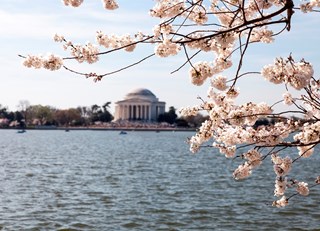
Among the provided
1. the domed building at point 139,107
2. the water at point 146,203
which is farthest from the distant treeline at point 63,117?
the water at point 146,203

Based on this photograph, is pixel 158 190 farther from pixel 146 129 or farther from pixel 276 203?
pixel 146 129

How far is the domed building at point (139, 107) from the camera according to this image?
153250mm

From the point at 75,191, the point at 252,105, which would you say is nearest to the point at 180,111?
the point at 252,105

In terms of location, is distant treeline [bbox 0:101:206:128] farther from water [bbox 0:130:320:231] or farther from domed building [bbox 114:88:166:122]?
water [bbox 0:130:320:231]

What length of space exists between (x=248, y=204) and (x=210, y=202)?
1.07m

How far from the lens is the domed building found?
503ft

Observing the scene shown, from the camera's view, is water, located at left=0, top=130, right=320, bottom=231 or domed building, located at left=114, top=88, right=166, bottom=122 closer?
water, located at left=0, top=130, right=320, bottom=231

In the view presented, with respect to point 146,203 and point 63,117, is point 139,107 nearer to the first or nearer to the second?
point 63,117

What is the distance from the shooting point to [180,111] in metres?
5.93

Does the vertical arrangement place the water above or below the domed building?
below

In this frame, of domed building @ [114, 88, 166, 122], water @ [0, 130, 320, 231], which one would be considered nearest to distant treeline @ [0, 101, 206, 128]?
domed building @ [114, 88, 166, 122]

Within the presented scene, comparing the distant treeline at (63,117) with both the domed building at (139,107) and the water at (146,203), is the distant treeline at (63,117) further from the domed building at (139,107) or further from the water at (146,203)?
the water at (146,203)

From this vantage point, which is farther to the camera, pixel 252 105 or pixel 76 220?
pixel 76 220

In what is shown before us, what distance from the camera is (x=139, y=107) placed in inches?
6048
